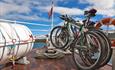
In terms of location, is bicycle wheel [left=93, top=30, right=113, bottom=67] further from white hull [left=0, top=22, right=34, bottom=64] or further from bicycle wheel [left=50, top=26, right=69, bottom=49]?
bicycle wheel [left=50, top=26, right=69, bottom=49]

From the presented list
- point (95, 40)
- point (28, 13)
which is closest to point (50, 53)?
point (95, 40)

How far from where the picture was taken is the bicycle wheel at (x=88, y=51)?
298cm

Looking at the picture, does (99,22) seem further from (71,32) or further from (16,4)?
(16,4)

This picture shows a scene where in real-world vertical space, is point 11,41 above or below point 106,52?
above

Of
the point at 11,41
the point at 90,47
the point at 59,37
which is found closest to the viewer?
A: the point at 11,41

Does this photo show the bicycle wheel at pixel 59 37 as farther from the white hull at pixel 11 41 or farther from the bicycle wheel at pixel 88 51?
the white hull at pixel 11 41

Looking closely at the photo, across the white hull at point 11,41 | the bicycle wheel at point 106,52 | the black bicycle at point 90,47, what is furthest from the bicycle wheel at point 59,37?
the bicycle wheel at point 106,52

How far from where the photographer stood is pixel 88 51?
3191 mm

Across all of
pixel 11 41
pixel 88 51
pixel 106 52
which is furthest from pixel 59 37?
pixel 11 41

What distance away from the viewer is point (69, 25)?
4.68 metres

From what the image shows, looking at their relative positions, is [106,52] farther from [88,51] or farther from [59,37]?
[59,37]

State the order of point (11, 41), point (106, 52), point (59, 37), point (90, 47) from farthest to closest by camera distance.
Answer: point (59, 37)
point (90, 47)
point (106, 52)
point (11, 41)

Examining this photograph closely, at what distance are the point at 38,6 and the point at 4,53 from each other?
5.76 m

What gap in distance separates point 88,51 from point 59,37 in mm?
1966
